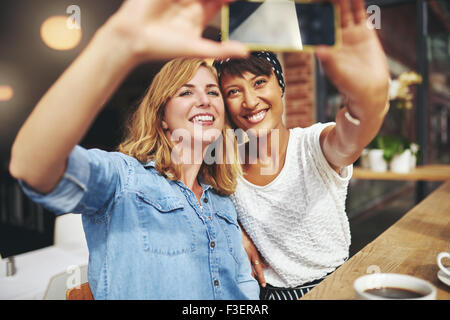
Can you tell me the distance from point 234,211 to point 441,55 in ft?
13.1

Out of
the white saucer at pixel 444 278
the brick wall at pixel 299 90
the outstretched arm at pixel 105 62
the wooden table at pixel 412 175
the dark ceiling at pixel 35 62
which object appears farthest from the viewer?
the brick wall at pixel 299 90

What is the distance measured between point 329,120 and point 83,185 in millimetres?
3516

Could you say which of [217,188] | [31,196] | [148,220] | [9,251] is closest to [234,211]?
[217,188]

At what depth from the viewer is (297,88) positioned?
3729 millimetres

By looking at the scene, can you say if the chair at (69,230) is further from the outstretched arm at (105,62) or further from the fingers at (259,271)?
the outstretched arm at (105,62)

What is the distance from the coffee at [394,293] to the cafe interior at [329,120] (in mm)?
38

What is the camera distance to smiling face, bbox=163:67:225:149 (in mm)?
1015

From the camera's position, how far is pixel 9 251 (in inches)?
154

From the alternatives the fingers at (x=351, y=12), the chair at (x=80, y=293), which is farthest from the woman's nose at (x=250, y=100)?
the chair at (x=80, y=293)

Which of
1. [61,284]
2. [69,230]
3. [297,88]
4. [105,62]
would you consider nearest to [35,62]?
[297,88]

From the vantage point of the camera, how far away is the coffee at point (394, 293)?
0.66 meters

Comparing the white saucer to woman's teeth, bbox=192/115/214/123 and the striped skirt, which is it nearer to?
the striped skirt

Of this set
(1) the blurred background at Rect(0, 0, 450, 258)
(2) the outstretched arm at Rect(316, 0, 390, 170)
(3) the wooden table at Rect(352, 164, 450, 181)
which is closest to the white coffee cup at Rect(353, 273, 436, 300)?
(2) the outstretched arm at Rect(316, 0, 390, 170)
